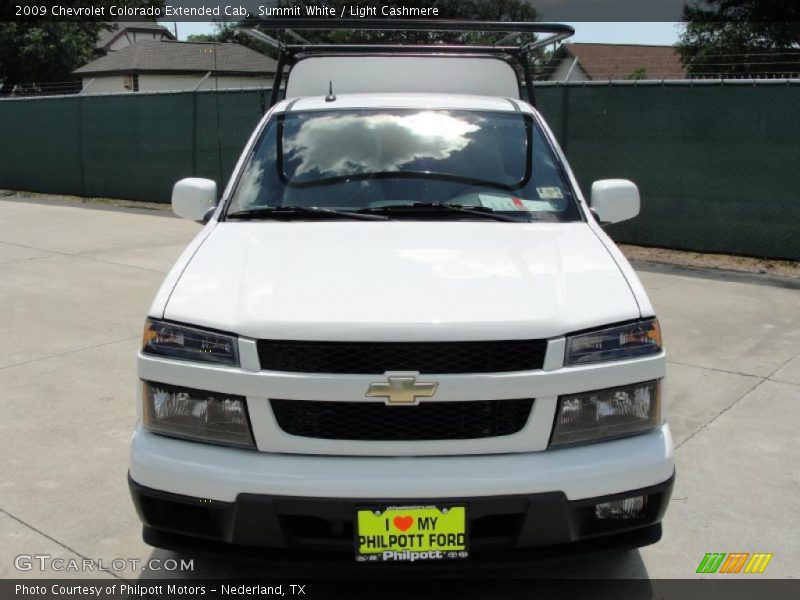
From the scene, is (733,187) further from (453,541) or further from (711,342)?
(453,541)

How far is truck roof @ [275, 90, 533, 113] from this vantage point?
433 centimetres

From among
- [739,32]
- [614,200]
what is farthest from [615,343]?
[739,32]

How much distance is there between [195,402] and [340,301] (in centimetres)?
59

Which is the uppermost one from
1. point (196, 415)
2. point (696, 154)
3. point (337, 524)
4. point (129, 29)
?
point (129, 29)

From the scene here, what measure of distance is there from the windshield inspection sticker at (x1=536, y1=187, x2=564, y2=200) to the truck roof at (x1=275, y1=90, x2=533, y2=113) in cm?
67

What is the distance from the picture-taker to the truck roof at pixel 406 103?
433 cm

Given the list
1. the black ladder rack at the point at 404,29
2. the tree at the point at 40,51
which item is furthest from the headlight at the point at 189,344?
the tree at the point at 40,51

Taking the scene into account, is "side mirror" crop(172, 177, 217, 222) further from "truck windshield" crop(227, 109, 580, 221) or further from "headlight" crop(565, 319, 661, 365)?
"headlight" crop(565, 319, 661, 365)

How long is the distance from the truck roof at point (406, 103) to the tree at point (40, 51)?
42726mm

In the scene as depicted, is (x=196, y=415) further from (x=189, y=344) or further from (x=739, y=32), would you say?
(x=739, y=32)

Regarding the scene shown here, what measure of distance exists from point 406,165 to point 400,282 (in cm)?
124

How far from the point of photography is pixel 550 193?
3.83 m

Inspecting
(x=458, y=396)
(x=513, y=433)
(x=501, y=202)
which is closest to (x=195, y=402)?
(x=458, y=396)

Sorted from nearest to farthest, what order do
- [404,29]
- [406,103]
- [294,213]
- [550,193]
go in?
[294,213]
[550,193]
[406,103]
[404,29]
